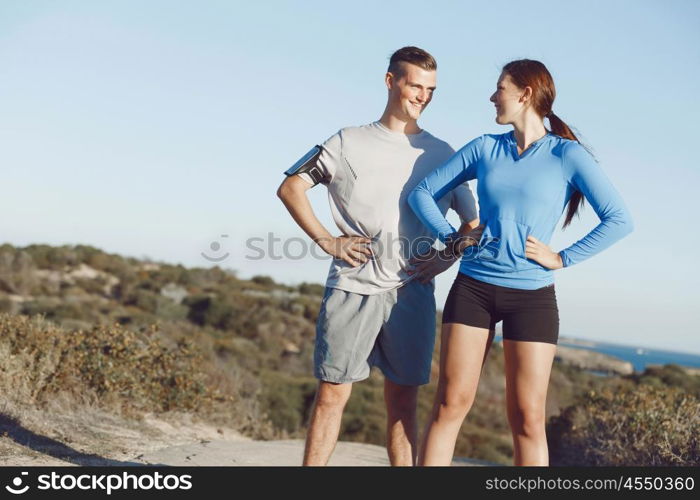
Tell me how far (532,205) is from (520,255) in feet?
0.80

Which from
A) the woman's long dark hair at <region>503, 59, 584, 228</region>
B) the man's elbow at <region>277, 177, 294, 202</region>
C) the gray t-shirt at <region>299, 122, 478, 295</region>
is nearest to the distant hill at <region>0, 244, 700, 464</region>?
the man's elbow at <region>277, 177, 294, 202</region>

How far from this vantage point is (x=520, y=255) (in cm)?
400

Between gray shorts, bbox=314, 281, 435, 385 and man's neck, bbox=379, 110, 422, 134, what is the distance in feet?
2.73

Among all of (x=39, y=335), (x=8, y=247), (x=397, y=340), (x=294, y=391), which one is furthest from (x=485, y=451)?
(x=8, y=247)

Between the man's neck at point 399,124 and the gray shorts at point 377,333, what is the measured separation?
83cm

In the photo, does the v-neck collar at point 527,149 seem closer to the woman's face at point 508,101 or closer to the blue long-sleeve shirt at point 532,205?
the blue long-sleeve shirt at point 532,205

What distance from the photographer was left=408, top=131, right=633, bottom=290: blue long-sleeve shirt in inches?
156

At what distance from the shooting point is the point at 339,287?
4500 millimetres

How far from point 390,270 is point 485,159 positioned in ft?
2.60

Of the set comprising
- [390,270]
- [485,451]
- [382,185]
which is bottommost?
[485,451]

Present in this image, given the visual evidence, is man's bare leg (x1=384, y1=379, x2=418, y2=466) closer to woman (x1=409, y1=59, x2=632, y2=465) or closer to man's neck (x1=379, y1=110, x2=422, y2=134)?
woman (x1=409, y1=59, x2=632, y2=465)

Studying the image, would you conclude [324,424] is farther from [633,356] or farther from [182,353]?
[633,356]
